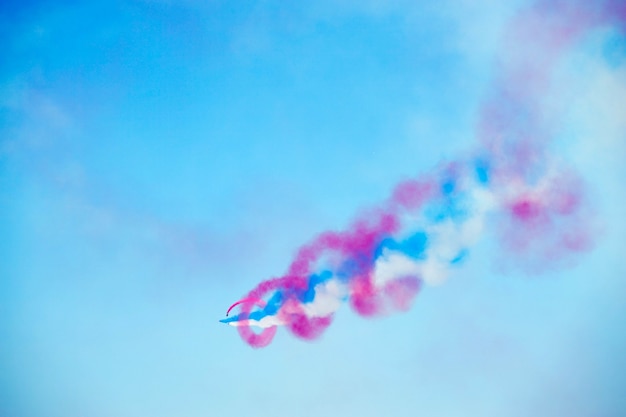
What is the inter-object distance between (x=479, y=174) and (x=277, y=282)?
5.99 meters

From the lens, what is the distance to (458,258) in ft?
32.5

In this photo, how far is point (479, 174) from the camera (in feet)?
32.1

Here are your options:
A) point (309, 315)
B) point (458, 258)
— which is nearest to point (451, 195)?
point (458, 258)

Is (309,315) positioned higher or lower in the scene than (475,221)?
lower

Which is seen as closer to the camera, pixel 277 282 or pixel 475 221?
pixel 475 221

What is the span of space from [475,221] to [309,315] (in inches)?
196

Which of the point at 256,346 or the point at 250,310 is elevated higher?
the point at 250,310

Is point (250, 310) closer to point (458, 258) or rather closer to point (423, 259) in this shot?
point (423, 259)

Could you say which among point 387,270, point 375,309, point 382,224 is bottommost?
point 375,309

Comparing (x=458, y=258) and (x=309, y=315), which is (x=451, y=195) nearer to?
(x=458, y=258)

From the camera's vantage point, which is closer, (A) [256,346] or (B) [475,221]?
(B) [475,221]

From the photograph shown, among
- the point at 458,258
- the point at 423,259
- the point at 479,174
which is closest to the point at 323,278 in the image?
the point at 423,259

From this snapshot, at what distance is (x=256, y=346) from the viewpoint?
418 inches

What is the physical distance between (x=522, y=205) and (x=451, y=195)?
72.7 inches
